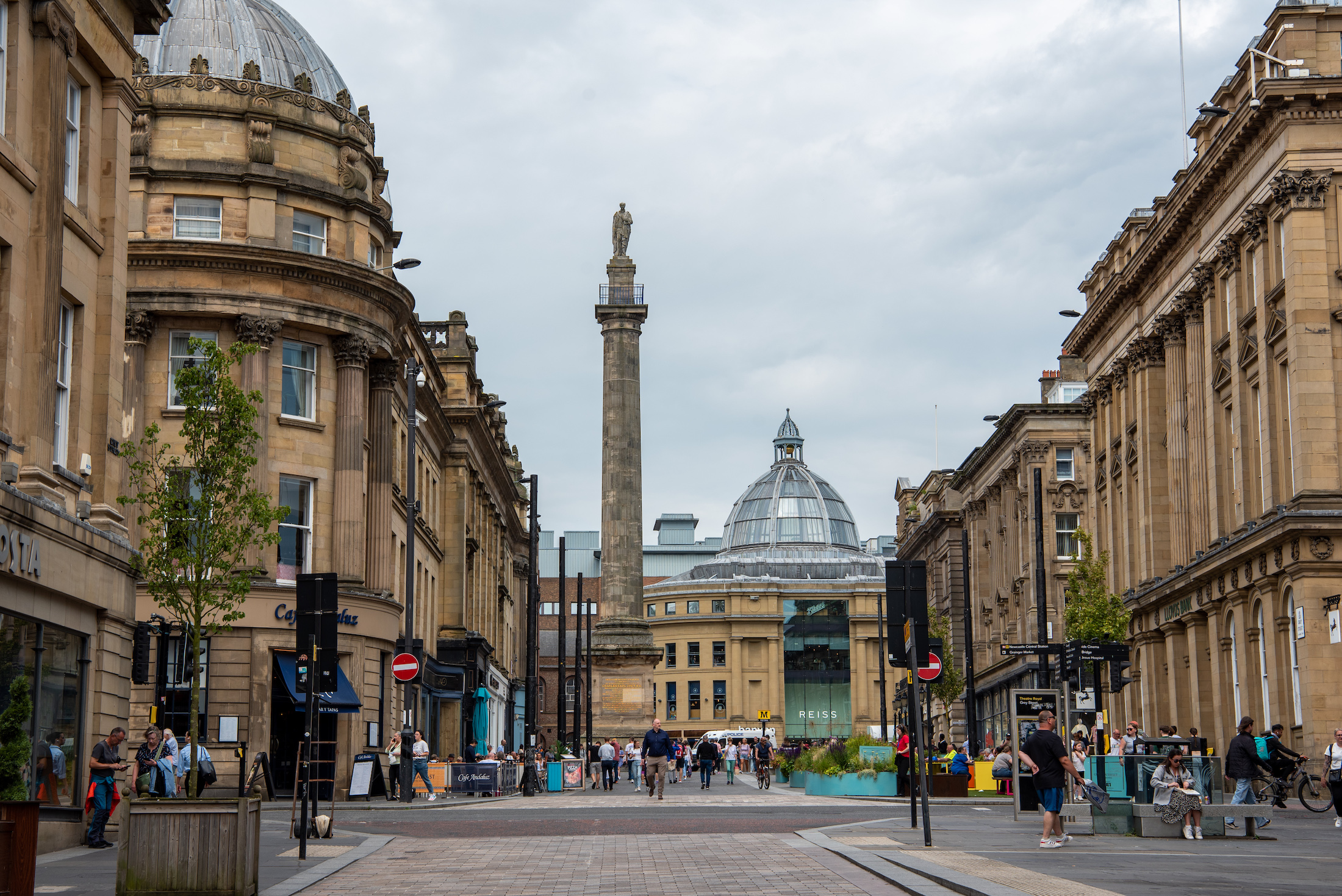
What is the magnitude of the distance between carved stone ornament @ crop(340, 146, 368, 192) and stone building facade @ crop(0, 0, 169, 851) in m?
18.2

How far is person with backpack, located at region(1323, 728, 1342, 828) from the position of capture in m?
25.6

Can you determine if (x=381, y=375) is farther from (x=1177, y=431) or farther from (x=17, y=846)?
(x=17, y=846)

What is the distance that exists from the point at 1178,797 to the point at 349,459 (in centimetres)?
2552

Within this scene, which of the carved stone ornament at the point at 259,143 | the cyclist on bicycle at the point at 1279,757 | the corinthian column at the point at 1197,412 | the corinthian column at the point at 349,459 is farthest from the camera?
the corinthian column at the point at 1197,412

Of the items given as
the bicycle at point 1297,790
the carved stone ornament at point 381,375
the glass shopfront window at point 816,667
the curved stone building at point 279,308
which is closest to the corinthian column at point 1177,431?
the bicycle at point 1297,790

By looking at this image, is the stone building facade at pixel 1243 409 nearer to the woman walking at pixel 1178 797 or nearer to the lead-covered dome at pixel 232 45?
the woman walking at pixel 1178 797

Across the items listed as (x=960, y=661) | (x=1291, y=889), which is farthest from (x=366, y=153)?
(x=960, y=661)

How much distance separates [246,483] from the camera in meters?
21.2

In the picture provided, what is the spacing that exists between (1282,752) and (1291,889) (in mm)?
17281

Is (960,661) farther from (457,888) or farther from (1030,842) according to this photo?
(457,888)

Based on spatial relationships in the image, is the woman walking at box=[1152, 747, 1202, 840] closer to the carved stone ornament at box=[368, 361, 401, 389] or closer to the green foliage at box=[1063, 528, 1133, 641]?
the green foliage at box=[1063, 528, 1133, 641]

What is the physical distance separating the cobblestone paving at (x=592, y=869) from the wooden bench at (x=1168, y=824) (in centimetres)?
484

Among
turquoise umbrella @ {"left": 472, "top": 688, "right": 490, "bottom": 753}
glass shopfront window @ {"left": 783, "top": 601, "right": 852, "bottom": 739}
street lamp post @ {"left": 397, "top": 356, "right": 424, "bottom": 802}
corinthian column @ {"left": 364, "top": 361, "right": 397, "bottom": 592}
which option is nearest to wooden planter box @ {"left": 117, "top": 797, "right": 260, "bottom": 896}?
street lamp post @ {"left": 397, "top": 356, "right": 424, "bottom": 802}

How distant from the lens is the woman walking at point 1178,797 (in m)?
21.7
